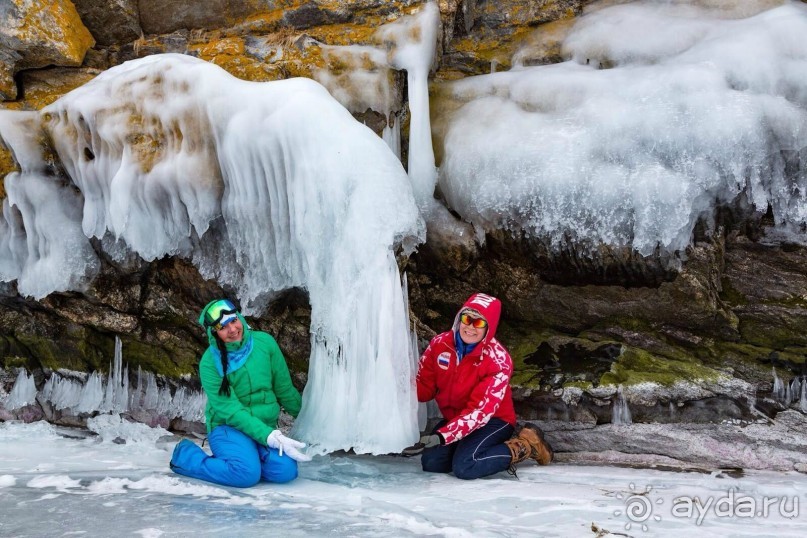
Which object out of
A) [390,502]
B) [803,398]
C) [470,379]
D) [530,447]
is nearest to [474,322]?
[470,379]

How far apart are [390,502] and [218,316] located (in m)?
1.49

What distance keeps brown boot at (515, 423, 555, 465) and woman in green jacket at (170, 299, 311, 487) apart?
4.90 feet

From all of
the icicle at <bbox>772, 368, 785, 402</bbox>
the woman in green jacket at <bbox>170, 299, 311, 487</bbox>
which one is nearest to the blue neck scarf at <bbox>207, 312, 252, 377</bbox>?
the woman in green jacket at <bbox>170, 299, 311, 487</bbox>

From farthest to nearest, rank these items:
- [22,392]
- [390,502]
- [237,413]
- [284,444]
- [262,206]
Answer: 1. [22,392]
2. [262,206]
3. [237,413]
4. [284,444]
5. [390,502]

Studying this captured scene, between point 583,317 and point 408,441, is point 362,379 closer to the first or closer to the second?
point 408,441

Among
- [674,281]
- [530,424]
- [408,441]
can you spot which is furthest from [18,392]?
[674,281]

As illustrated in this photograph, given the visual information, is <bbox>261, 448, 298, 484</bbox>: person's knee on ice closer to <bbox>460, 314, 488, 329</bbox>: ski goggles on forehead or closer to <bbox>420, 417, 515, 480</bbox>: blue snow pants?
<bbox>420, 417, 515, 480</bbox>: blue snow pants

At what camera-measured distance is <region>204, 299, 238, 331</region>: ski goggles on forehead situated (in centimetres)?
421

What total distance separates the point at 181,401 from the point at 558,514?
3643 millimetres

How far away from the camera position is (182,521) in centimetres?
343

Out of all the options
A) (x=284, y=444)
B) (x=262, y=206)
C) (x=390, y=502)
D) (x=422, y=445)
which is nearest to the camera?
(x=390, y=502)

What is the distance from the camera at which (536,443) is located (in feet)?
15.4

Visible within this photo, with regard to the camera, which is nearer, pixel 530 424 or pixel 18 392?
pixel 530 424

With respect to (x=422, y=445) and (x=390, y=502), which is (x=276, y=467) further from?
(x=422, y=445)
